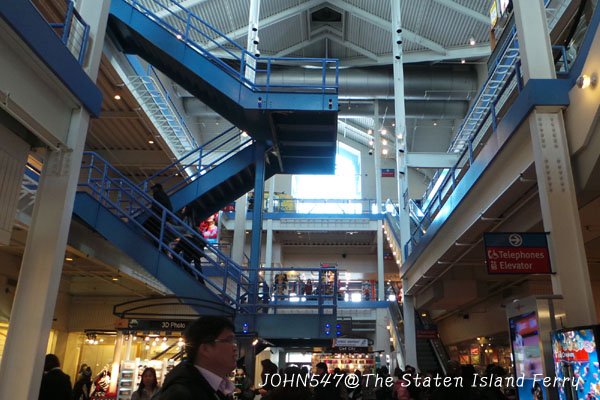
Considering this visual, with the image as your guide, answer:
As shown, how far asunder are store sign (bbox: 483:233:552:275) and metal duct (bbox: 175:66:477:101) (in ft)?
70.1

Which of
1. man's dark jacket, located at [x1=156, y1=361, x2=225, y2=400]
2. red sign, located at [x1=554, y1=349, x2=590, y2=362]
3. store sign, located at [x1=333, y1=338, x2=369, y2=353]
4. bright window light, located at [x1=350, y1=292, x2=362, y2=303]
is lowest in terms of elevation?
man's dark jacket, located at [x1=156, y1=361, x2=225, y2=400]

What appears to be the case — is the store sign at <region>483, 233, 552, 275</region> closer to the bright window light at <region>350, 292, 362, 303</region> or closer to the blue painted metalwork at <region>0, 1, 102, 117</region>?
the blue painted metalwork at <region>0, 1, 102, 117</region>

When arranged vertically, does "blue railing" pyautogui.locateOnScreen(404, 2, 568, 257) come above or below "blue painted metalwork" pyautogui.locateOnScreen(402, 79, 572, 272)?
above

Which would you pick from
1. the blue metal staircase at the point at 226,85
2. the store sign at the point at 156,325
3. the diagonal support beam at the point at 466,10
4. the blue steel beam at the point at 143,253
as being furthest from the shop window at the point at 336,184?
the store sign at the point at 156,325

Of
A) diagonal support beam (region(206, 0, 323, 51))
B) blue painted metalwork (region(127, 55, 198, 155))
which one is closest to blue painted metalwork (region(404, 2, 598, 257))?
blue painted metalwork (region(127, 55, 198, 155))

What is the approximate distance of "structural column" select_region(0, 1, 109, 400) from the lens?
4.96 meters

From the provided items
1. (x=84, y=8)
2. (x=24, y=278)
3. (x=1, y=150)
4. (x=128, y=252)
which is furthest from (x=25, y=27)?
(x=128, y=252)

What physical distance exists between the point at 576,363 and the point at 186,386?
13.6 feet

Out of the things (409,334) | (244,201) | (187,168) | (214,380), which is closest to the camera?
(214,380)

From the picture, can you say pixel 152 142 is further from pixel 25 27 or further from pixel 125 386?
pixel 25 27

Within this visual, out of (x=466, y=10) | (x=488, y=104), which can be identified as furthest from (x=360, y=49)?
(x=488, y=104)

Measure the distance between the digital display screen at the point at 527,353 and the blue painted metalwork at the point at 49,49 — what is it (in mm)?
5987

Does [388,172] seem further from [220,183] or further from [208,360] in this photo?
[208,360]

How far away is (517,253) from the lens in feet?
19.6
